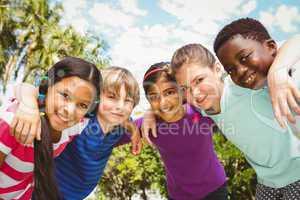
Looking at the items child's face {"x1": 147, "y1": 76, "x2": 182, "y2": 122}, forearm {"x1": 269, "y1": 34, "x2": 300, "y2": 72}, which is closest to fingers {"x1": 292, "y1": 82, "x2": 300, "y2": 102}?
forearm {"x1": 269, "y1": 34, "x2": 300, "y2": 72}

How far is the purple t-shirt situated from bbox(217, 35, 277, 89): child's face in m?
1.22

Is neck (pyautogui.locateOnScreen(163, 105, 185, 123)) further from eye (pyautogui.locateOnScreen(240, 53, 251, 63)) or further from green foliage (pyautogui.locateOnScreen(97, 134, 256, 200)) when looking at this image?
green foliage (pyautogui.locateOnScreen(97, 134, 256, 200))

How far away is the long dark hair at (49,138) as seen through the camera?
262 cm

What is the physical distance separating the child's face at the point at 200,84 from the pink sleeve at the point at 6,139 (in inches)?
59.7

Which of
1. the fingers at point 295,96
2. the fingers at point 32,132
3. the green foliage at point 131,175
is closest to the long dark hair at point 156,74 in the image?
the fingers at point 32,132

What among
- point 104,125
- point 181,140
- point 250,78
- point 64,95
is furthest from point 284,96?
point 104,125

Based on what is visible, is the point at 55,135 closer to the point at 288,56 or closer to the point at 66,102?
the point at 66,102

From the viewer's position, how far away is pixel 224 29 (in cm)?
261

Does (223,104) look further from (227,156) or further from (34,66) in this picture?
(34,66)

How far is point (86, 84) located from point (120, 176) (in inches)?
732

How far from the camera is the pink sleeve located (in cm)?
225

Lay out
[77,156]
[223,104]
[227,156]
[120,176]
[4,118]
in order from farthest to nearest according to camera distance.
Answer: [120,176] → [227,156] → [77,156] → [223,104] → [4,118]

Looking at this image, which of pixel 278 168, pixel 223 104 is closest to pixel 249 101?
pixel 223 104

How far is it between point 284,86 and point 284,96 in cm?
6
